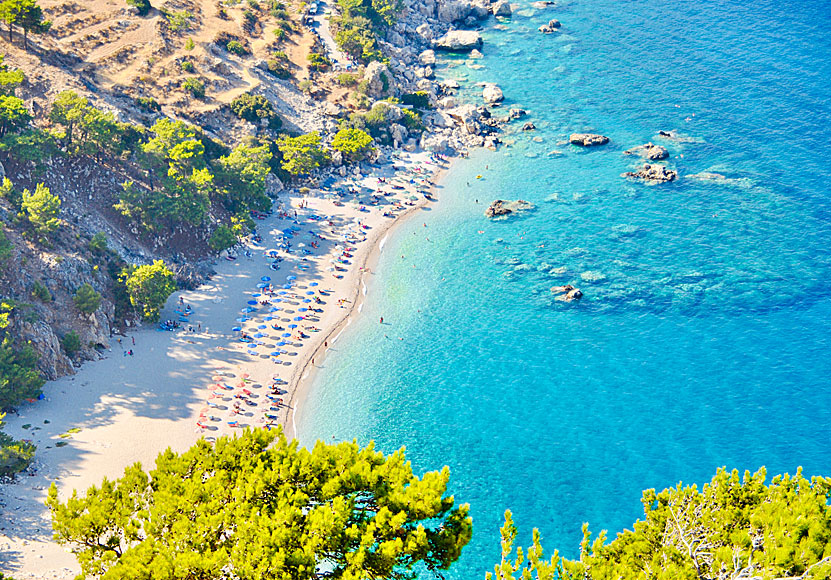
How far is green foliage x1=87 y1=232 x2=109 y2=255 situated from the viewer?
8406 centimetres

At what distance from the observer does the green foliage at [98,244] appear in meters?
84.1

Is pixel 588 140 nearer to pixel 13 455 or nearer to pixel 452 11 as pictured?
pixel 452 11

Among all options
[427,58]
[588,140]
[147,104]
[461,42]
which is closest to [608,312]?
[588,140]

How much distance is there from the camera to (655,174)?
114938 millimetres

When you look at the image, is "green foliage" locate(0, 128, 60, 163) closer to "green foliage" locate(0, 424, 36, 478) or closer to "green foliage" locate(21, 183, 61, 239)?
"green foliage" locate(21, 183, 61, 239)

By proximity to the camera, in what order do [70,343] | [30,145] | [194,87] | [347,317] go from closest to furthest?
[70,343]
[30,145]
[347,317]
[194,87]

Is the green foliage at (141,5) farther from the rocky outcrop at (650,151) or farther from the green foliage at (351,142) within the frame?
the rocky outcrop at (650,151)

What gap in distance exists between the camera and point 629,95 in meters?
137

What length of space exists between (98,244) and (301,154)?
3654 cm

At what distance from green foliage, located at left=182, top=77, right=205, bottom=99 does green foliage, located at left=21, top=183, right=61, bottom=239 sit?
123 ft

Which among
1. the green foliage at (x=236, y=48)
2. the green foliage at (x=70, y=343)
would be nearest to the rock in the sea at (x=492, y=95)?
the green foliage at (x=236, y=48)

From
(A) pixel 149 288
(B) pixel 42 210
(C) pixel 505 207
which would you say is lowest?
(A) pixel 149 288

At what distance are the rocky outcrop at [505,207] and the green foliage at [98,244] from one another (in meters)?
53.2

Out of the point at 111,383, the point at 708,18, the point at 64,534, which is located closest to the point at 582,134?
the point at 708,18
